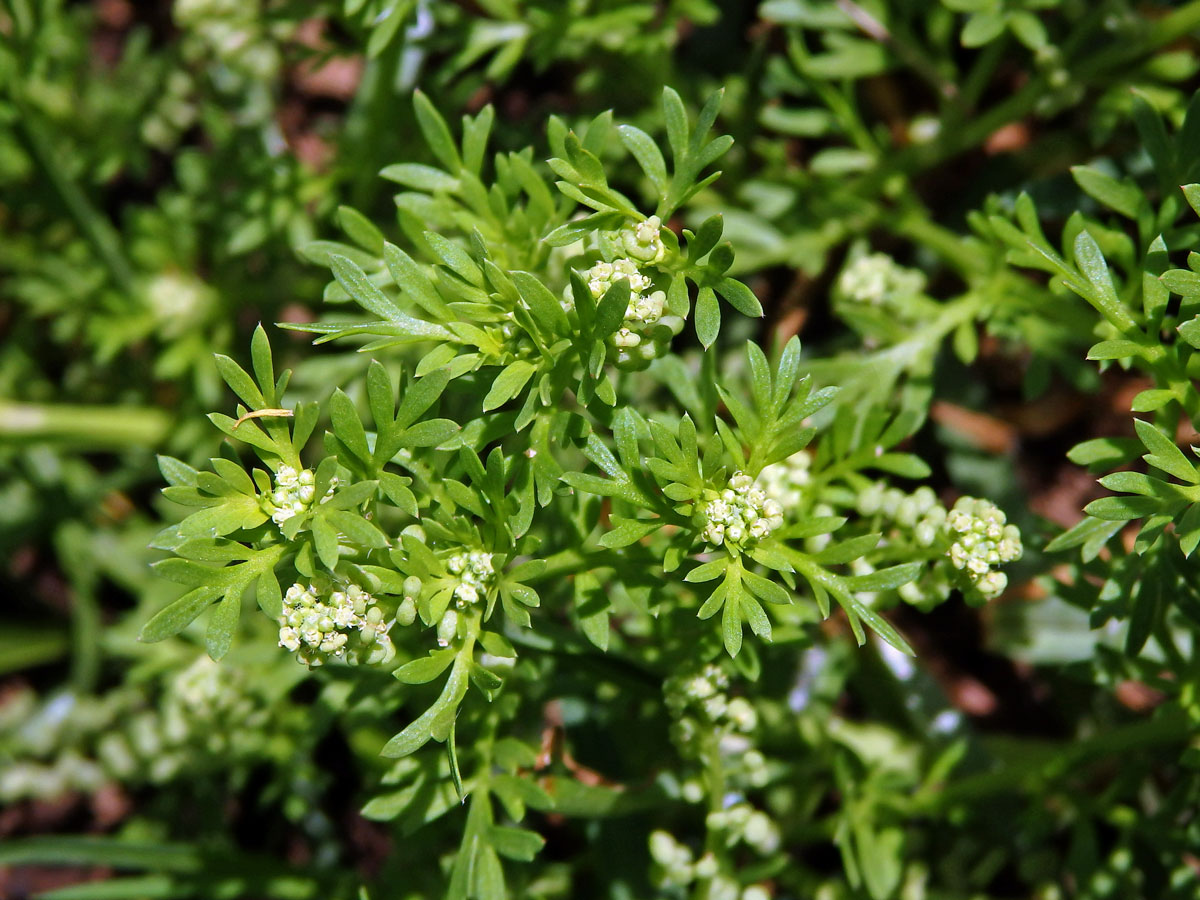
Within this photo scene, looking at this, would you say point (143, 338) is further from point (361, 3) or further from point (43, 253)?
point (361, 3)

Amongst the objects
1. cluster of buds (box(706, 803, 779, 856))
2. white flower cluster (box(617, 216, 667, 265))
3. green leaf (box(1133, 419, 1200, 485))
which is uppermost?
white flower cluster (box(617, 216, 667, 265))

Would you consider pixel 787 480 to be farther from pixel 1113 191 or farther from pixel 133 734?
pixel 133 734

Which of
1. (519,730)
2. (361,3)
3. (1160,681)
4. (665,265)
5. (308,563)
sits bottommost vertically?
(519,730)

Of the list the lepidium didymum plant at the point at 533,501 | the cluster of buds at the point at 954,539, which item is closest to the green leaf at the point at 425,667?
the lepidium didymum plant at the point at 533,501

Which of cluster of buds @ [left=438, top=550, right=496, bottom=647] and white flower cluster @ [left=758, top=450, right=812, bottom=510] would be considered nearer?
cluster of buds @ [left=438, top=550, right=496, bottom=647]

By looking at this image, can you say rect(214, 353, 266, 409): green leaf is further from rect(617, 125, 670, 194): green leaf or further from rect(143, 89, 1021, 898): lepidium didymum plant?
rect(617, 125, 670, 194): green leaf

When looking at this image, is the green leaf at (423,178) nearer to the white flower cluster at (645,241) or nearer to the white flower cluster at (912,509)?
the white flower cluster at (645,241)

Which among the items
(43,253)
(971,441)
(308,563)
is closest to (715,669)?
(308,563)

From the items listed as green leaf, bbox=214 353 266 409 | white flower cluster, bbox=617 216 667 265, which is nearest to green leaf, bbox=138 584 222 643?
green leaf, bbox=214 353 266 409
